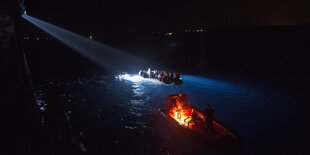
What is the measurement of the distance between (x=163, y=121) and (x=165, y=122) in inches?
18.1

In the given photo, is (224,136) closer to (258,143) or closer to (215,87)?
(258,143)

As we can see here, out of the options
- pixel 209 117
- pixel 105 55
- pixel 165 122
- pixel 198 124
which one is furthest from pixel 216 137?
pixel 105 55

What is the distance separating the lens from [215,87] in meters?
31.5

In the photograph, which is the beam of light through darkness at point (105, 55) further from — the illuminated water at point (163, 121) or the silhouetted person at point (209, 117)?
the silhouetted person at point (209, 117)

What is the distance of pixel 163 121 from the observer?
1836 cm

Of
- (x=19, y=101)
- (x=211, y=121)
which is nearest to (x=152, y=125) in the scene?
(x=211, y=121)

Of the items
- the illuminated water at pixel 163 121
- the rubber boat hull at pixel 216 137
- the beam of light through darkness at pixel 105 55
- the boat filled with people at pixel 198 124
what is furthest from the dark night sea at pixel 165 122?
the beam of light through darkness at pixel 105 55

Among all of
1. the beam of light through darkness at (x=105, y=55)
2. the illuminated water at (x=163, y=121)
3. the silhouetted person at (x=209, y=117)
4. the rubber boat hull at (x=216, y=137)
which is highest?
the beam of light through darkness at (x=105, y=55)

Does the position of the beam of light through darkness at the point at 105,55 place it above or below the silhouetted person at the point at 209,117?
above

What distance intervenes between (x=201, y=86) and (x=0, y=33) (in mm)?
28610

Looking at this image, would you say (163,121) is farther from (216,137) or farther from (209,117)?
(216,137)

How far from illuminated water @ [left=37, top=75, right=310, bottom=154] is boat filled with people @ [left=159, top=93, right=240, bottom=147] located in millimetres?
849

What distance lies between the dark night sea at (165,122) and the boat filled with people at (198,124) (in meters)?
0.67

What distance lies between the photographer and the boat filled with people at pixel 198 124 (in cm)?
1266
